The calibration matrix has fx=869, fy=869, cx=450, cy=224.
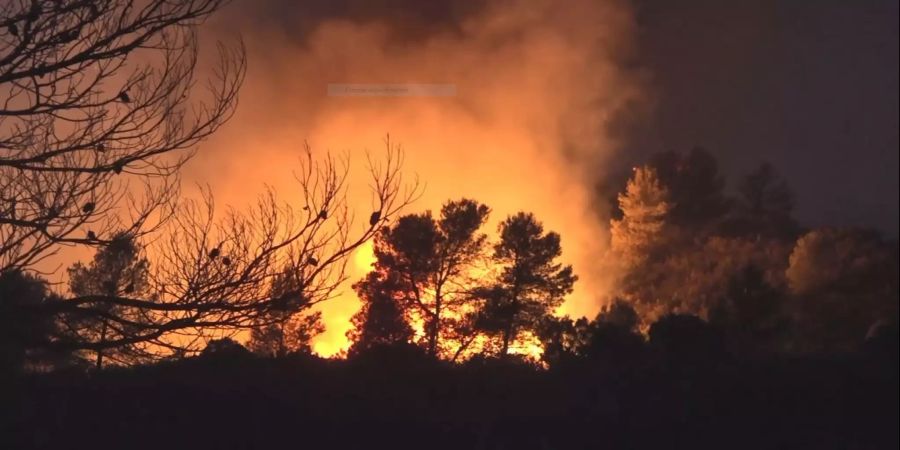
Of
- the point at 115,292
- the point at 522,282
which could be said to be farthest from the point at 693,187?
the point at 115,292

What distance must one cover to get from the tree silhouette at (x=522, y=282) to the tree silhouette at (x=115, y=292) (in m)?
7.68

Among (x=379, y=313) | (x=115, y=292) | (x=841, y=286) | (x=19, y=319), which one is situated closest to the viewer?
(x=19, y=319)

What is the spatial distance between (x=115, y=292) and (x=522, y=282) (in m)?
8.72

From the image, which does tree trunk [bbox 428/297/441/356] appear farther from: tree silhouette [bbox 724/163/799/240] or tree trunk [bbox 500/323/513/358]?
tree silhouette [bbox 724/163/799/240]

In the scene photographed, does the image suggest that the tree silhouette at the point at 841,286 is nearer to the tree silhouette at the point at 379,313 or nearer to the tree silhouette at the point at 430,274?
the tree silhouette at the point at 430,274

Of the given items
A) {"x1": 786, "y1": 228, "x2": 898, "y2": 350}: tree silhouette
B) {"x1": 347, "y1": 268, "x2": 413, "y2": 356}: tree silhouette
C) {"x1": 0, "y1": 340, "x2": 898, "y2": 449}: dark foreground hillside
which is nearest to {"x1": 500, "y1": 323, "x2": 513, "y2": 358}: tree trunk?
{"x1": 347, "y1": 268, "x2": 413, "y2": 356}: tree silhouette

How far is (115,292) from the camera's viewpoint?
5.41m

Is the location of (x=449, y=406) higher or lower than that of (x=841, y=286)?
lower

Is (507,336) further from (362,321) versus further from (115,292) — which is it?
(115,292)

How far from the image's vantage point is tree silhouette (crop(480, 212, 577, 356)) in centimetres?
1306

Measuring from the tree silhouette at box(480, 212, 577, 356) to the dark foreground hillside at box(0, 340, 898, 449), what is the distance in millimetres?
2316

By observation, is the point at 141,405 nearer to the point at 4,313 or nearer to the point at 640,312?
the point at 4,313

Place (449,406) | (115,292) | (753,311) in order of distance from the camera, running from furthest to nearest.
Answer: (753,311)
(449,406)
(115,292)

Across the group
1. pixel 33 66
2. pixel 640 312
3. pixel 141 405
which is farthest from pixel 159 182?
pixel 640 312
